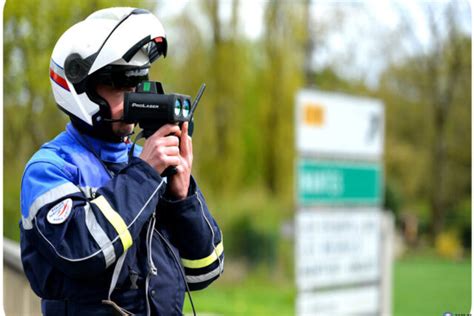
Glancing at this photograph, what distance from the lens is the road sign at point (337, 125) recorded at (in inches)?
210

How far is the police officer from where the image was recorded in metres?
1.81

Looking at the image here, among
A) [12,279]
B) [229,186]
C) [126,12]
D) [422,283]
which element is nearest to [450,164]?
[422,283]

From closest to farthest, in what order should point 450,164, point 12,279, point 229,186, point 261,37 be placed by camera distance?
point 12,279 → point 229,186 → point 261,37 → point 450,164

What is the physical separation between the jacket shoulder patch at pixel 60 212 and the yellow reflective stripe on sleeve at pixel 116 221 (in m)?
0.06

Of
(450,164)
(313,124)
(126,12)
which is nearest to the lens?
(126,12)

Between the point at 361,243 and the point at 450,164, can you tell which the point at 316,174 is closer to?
the point at 361,243

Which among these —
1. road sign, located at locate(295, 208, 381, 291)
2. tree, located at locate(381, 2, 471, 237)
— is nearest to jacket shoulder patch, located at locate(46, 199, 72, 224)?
road sign, located at locate(295, 208, 381, 291)

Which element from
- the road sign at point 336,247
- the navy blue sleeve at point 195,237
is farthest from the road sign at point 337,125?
the navy blue sleeve at point 195,237

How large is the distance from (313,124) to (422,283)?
7.55 meters

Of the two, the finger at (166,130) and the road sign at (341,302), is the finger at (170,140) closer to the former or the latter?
the finger at (166,130)

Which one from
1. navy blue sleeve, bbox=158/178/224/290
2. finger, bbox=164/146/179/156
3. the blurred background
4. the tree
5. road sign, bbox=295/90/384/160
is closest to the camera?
finger, bbox=164/146/179/156

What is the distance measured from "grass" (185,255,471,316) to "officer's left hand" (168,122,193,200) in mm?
5902

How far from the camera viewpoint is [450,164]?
17031 millimetres

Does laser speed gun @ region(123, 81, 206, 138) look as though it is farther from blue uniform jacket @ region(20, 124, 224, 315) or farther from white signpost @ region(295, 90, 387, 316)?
white signpost @ region(295, 90, 387, 316)
